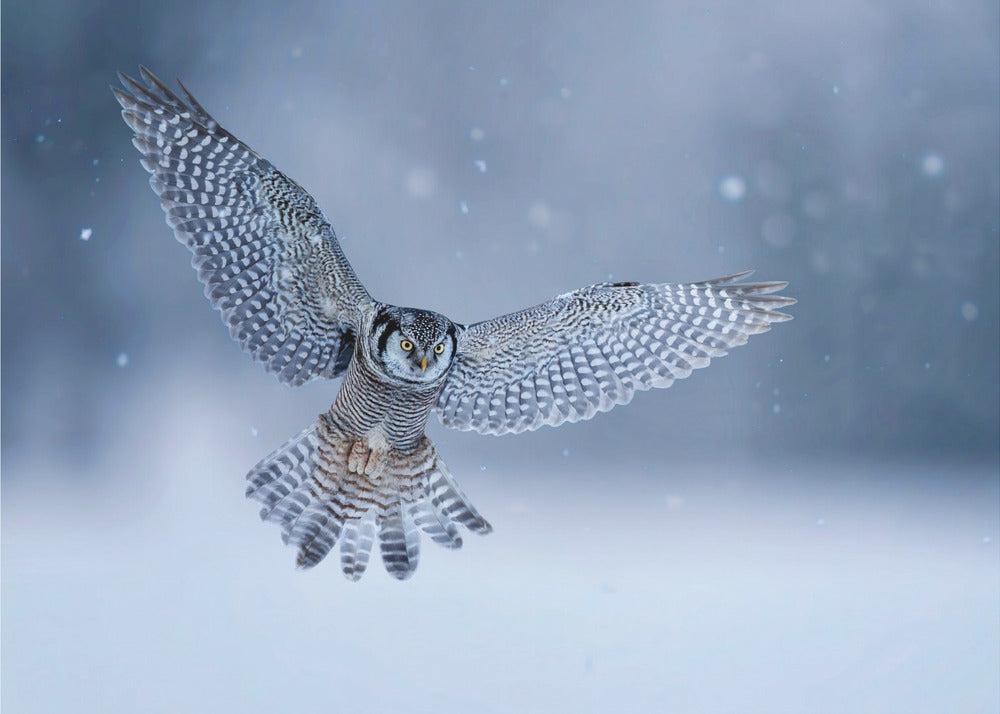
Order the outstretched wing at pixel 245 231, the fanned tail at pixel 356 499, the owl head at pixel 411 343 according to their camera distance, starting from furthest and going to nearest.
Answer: the fanned tail at pixel 356 499 → the outstretched wing at pixel 245 231 → the owl head at pixel 411 343

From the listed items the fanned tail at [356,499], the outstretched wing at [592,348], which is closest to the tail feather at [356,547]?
the fanned tail at [356,499]

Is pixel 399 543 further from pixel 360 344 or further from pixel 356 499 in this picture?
pixel 360 344

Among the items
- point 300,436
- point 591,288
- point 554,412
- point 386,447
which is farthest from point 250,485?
point 591,288

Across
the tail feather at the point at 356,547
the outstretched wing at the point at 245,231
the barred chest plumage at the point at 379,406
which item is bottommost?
the tail feather at the point at 356,547

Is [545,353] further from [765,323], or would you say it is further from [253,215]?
[253,215]

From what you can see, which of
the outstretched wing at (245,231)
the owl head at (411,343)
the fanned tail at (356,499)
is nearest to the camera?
the owl head at (411,343)

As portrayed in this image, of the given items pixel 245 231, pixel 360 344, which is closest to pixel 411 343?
pixel 360 344

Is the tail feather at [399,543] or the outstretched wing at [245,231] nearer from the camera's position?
the outstretched wing at [245,231]

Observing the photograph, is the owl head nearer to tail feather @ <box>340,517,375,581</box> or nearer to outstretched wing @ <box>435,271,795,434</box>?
outstretched wing @ <box>435,271,795,434</box>

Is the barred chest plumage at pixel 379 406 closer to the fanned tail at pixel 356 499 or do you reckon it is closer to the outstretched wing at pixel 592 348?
the fanned tail at pixel 356 499
